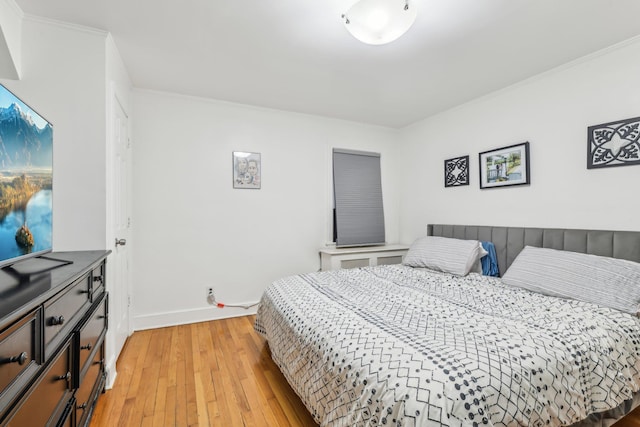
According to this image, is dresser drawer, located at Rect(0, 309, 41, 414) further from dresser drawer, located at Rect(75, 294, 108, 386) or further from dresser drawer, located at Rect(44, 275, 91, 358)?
dresser drawer, located at Rect(75, 294, 108, 386)

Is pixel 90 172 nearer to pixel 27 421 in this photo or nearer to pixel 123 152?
pixel 123 152

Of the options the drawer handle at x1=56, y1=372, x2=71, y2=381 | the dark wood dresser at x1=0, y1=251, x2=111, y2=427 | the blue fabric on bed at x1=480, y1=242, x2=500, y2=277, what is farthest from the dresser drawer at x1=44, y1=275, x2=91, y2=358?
the blue fabric on bed at x1=480, y1=242, x2=500, y2=277

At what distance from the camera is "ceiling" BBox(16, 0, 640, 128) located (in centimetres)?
177

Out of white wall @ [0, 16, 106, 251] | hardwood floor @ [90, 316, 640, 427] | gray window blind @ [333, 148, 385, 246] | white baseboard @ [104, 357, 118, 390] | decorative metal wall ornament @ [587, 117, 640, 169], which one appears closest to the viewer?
hardwood floor @ [90, 316, 640, 427]

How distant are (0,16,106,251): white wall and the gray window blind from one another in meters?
2.59

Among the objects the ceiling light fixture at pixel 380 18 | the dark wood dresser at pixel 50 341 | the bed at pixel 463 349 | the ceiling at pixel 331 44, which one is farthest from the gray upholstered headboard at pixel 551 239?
the dark wood dresser at pixel 50 341

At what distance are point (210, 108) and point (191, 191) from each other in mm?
939

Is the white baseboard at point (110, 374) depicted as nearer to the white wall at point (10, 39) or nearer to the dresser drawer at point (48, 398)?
the dresser drawer at point (48, 398)

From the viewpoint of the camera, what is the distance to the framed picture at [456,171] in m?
3.31

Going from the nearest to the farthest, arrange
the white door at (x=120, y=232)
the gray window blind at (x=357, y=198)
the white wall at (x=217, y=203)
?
the white door at (x=120, y=232)
the white wall at (x=217, y=203)
the gray window blind at (x=357, y=198)

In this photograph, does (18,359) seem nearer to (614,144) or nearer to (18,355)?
(18,355)

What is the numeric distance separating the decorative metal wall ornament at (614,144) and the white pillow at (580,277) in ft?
2.39

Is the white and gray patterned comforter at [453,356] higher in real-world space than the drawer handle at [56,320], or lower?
lower

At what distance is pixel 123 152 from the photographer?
2527 millimetres
